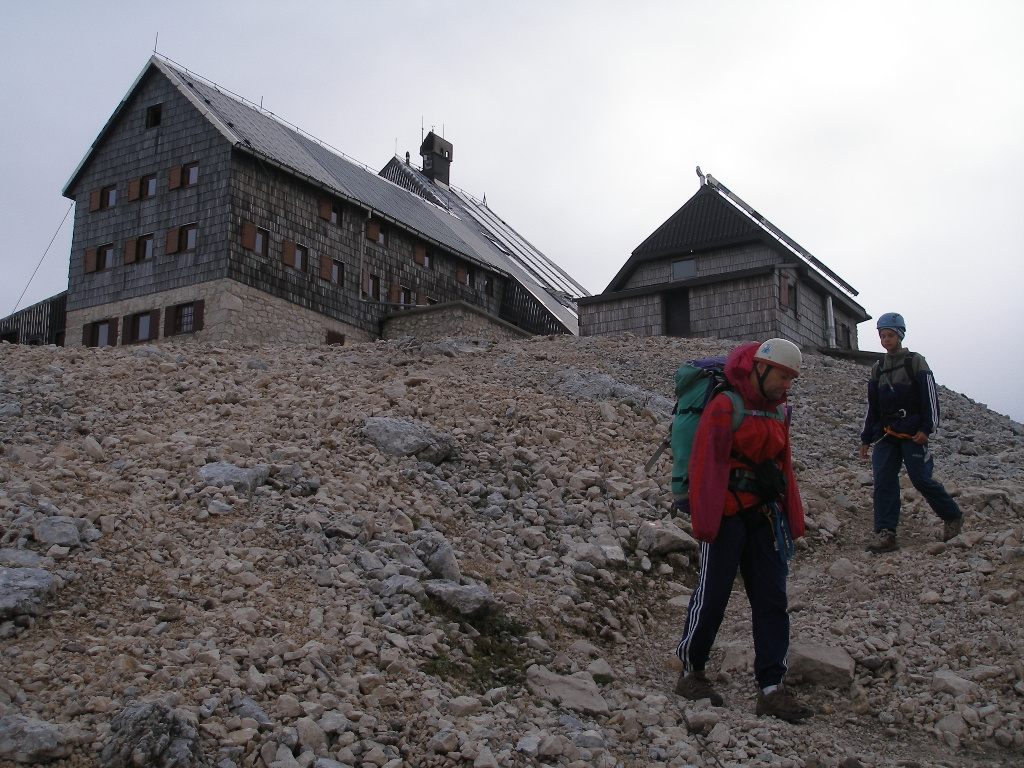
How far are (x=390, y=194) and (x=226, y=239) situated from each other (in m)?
10.9

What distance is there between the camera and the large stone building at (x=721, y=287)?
2566cm

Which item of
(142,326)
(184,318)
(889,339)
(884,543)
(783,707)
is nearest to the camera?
(783,707)

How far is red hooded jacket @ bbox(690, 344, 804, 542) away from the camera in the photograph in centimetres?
507

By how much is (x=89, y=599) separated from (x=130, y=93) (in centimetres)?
2547

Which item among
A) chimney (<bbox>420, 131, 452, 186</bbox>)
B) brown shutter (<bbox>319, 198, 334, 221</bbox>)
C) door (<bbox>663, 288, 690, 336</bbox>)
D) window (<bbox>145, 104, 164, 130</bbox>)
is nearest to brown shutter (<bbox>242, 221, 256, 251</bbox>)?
brown shutter (<bbox>319, 198, 334, 221</bbox>)

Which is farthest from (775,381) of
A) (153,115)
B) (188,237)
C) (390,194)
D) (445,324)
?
(390,194)

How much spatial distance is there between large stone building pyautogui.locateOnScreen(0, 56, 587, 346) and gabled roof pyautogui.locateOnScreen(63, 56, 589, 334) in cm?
10

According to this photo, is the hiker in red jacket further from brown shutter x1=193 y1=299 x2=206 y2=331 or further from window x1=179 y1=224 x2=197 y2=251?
window x1=179 y1=224 x2=197 y2=251

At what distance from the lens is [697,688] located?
207 inches

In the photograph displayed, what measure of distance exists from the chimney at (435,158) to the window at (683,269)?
65.5ft

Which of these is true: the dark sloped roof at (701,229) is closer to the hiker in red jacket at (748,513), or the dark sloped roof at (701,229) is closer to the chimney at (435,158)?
the chimney at (435,158)

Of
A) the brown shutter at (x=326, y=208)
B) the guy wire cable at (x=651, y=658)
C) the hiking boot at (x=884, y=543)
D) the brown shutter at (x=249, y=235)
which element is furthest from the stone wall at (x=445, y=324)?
the hiking boot at (x=884, y=543)

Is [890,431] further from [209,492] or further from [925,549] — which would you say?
[209,492]

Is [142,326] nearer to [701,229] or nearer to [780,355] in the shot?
[701,229]
